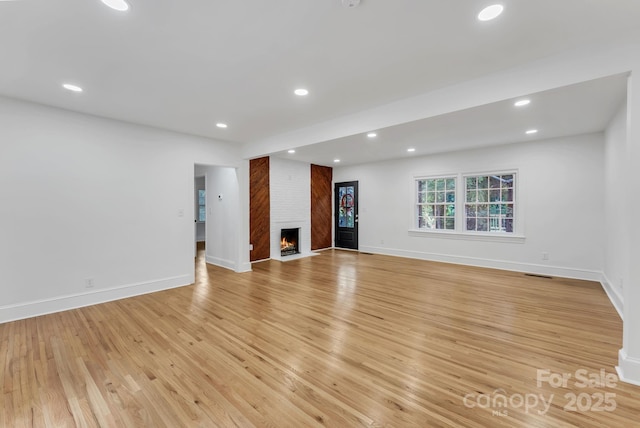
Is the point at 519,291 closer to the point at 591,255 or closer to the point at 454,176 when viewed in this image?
the point at 591,255

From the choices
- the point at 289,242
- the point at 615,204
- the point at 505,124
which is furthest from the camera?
the point at 289,242

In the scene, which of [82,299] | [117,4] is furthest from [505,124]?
[82,299]

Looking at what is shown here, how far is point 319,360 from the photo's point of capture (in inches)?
92.0

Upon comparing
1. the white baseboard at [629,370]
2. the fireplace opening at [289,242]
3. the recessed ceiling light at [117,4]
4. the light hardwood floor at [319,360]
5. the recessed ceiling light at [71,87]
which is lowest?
the light hardwood floor at [319,360]

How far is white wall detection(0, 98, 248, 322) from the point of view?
3256 mm

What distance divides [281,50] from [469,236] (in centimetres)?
551

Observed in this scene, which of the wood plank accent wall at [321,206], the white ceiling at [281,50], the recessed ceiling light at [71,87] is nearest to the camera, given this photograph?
the white ceiling at [281,50]

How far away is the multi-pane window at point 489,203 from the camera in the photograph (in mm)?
5559

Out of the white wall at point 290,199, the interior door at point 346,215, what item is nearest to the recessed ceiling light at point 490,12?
the white wall at point 290,199

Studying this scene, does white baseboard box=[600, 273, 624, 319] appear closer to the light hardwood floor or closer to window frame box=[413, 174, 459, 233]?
the light hardwood floor

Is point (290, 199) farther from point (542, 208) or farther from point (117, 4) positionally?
point (117, 4)

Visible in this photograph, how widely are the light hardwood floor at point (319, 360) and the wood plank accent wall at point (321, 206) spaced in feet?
12.8

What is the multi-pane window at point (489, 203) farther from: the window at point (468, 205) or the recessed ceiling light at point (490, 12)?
the recessed ceiling light at point (490, 12)

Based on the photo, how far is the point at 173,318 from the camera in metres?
3.25
